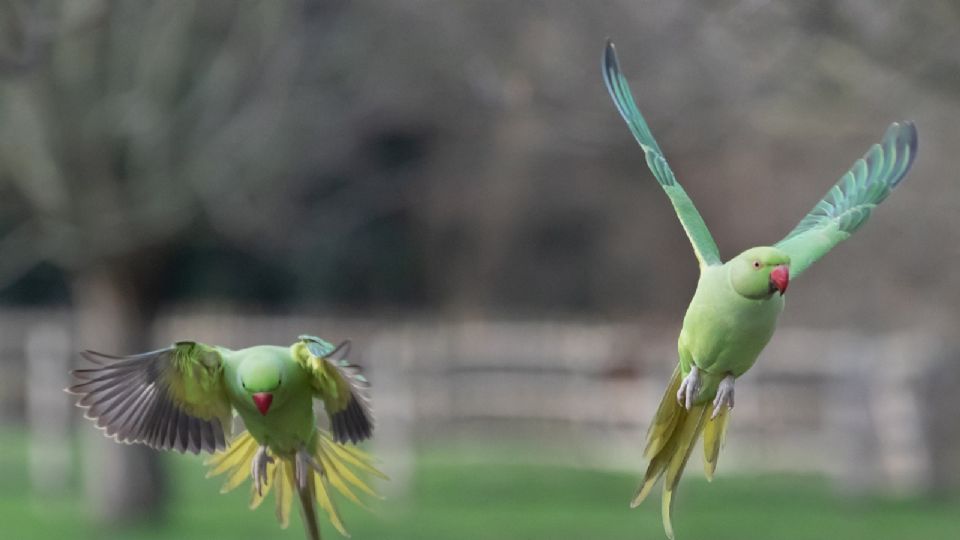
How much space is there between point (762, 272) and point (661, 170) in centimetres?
51

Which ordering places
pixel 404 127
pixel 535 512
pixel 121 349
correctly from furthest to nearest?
1. pixel 404 127
2. pixel 535 512
3. pixel 121 349

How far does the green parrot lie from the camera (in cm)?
361

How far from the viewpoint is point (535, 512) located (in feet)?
52.3

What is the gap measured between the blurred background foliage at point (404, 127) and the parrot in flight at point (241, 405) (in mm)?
2571

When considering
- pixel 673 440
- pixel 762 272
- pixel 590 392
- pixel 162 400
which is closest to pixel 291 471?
pixel 162 400

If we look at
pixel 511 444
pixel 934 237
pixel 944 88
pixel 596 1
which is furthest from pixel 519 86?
pixel 511 444

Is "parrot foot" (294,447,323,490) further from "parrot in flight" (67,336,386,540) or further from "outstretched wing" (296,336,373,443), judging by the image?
"outstretched wing" (296,336,373,443)

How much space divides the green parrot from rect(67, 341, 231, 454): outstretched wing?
110 cm

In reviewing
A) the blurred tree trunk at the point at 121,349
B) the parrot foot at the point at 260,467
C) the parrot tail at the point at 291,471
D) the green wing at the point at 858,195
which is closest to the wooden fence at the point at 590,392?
the blurred tree trunk at the point at 121,349

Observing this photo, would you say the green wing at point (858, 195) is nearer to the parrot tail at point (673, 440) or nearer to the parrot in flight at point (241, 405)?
the parrot tail at point (673, 440)

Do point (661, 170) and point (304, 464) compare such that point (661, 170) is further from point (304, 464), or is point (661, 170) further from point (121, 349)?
point (121, 349)

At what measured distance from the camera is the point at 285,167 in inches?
554

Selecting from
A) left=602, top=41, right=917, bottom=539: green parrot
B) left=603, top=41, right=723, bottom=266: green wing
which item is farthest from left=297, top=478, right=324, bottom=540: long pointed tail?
left=603, top=41, right=723, bottom=266: green wing

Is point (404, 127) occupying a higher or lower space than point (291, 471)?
higher
